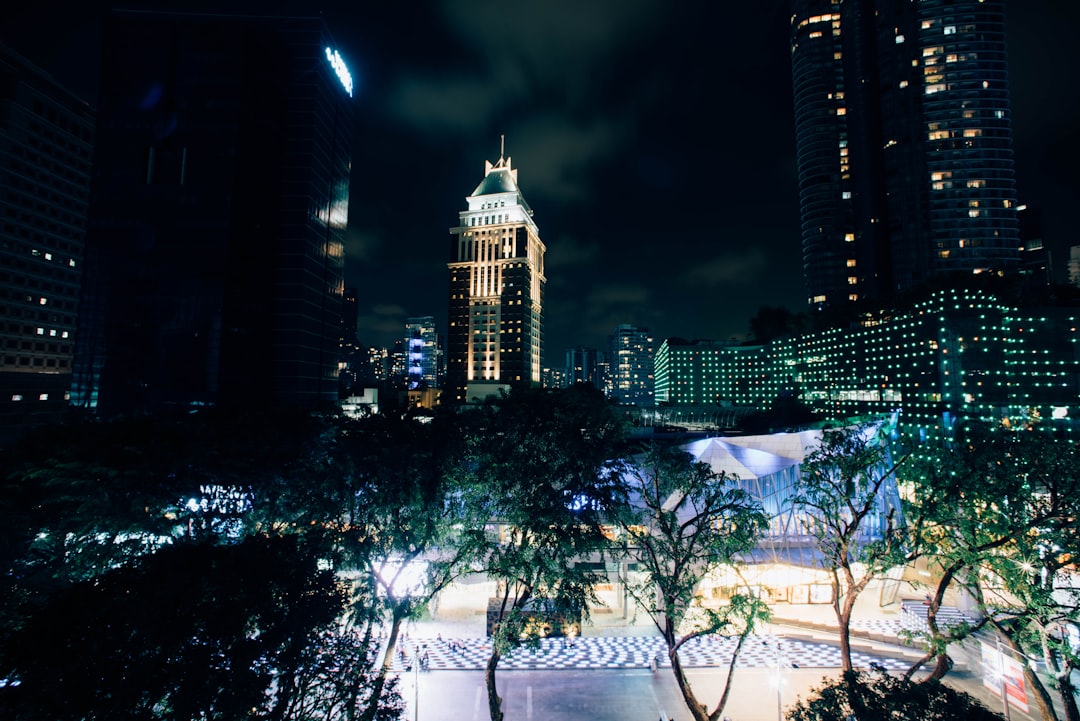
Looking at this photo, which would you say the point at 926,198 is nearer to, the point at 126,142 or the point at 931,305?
the point at 931,305

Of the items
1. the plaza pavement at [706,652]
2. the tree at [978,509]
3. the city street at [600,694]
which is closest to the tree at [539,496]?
the city street at [600,694]

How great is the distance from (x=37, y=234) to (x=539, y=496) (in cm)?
10789

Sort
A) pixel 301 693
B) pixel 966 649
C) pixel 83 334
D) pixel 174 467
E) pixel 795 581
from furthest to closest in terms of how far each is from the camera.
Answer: pixel 83 334
pixel 795 581
pixel 966 649
pixel 174 467
pixel 301 693

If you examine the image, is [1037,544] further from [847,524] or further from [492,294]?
[492,294]

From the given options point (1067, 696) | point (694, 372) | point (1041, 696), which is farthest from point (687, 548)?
point (694, 372)

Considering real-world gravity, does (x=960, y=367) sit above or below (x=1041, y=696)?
above

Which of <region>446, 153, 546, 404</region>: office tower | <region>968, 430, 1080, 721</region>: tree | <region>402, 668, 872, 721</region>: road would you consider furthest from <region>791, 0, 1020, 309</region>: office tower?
<region>402, 668, 872, 721</region>: road

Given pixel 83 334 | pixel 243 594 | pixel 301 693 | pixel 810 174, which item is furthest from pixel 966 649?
pixel 810 174

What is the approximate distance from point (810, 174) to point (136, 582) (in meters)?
159

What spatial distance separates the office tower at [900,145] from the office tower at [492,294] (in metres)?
78.4

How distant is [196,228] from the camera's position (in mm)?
59062

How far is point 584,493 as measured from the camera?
16.9 meters

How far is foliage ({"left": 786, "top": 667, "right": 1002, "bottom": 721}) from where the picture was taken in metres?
9.02

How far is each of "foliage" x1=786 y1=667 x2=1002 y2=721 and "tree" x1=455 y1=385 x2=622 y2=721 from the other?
6.87m
